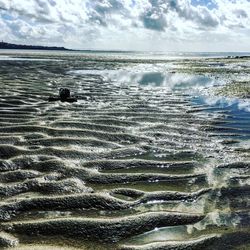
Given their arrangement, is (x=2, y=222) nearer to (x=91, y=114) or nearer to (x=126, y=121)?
(x=126, y=121)

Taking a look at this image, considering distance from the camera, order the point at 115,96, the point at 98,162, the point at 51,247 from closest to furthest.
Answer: the point at 51,247 → the point at 98,162 → the point at 115,96

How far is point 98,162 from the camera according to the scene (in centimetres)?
775

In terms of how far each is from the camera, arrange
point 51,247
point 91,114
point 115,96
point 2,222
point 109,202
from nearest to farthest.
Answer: point 51,247
point 2,222
point 109,202
point 91,114
point 115,96

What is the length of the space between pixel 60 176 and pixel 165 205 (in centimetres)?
190

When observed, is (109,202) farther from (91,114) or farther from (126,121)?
(91,114)

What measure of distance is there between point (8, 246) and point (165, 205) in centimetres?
229

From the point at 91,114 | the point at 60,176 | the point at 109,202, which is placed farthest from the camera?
the point at 91,114

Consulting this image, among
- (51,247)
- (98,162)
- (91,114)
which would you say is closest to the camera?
(51,247)

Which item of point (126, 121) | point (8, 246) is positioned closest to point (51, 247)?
point (8, 246)

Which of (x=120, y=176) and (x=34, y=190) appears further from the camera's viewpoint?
(x=120, y=176)

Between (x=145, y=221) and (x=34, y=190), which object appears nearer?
(x=145, y=221)

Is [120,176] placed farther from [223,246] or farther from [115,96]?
[115,96]

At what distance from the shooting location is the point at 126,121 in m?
11.6

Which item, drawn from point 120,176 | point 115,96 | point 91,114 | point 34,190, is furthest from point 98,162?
point 115,96
